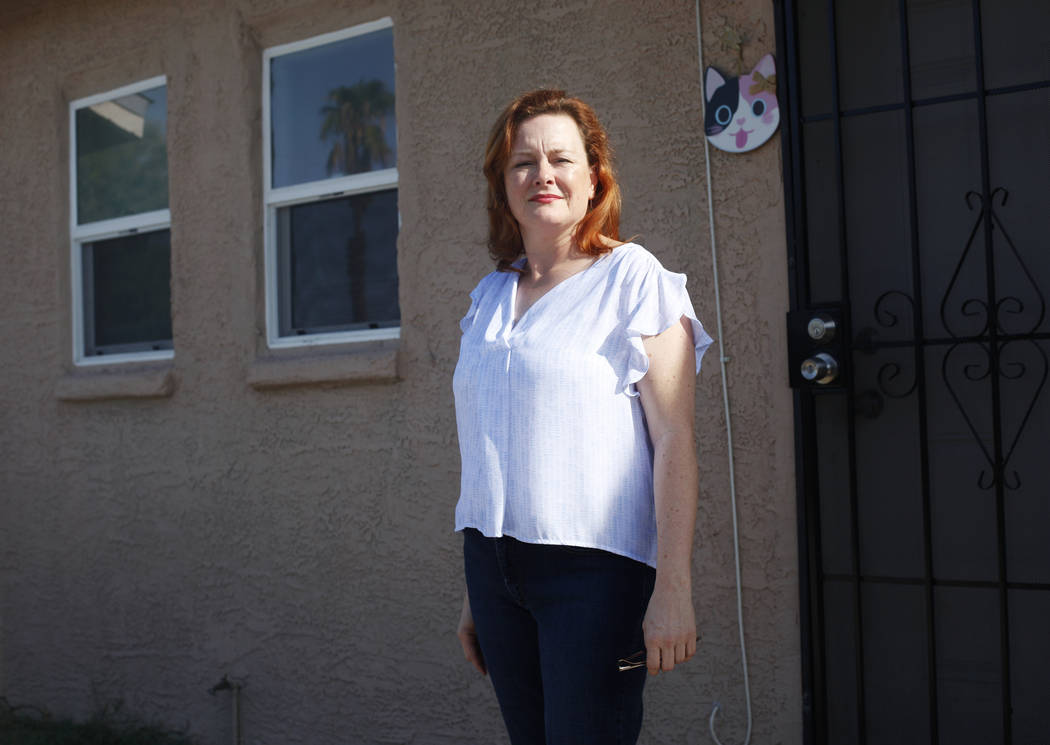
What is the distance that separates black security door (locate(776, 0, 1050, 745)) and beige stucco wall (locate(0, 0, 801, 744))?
121 millimetres

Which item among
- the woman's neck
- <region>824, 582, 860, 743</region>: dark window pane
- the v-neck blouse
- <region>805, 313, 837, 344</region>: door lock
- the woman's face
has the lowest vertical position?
<region>824, 582, 860, 743</region>: dark window pane

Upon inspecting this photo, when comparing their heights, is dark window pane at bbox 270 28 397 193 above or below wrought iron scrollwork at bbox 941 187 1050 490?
above

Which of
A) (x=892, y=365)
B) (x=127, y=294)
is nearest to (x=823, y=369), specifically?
(x=892, y=365)

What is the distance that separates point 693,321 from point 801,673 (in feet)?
4.63

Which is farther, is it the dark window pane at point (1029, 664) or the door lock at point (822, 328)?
the door lock at point (822, 328)

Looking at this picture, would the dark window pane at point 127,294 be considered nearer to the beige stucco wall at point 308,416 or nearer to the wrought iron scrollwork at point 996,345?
→ the beige stucco wall at point 308,416

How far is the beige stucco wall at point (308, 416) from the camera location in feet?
9.87

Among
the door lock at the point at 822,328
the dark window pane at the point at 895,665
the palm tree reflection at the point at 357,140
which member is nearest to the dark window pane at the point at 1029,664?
the dark window pane at the point at 895,665

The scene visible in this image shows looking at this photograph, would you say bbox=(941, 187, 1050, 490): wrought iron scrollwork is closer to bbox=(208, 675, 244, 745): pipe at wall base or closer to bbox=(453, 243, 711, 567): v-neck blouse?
bbox=(453, 243, 711, 567): v-neck blouse

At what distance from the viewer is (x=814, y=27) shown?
2969 millimetres

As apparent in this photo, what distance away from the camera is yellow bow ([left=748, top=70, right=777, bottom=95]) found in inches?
116

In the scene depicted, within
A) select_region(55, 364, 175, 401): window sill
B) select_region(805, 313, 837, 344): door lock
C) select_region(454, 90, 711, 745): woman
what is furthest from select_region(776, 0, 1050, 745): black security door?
select_region(55, 364, 175, 401): window sill

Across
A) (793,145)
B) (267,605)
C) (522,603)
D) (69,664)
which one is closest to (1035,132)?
(793,145)

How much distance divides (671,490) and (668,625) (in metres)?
0.23
